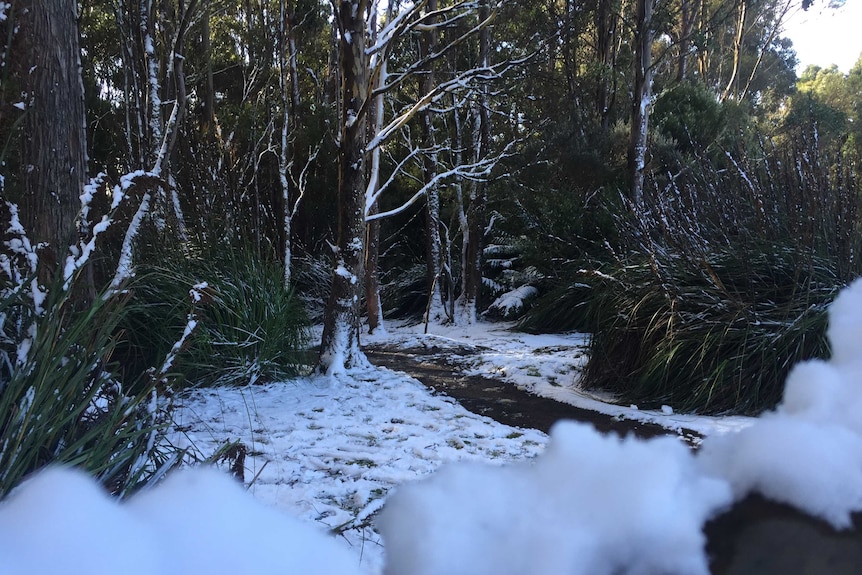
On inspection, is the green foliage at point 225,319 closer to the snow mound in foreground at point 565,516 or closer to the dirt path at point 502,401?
the dirt path at point 502,401

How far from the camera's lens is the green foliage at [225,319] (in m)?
4.49

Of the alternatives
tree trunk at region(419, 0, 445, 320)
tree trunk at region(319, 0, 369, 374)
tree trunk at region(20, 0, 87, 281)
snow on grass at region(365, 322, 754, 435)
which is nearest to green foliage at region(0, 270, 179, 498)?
tree trunk at region(20, 0, 87, 281)

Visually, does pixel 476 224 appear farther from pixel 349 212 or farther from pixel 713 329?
pixel 713 329

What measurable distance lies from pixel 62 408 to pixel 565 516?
4.87 feet

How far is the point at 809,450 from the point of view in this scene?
0.60 m

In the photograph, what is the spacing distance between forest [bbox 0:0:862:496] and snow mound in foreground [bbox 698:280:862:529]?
1.36 metres

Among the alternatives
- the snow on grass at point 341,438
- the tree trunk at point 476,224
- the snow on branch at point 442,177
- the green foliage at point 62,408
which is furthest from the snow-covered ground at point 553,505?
the tree trunk at point 476,224

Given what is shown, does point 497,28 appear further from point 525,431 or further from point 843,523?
point 843,523

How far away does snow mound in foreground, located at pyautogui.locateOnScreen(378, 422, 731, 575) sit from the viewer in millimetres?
535

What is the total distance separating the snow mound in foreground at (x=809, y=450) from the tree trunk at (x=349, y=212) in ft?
16.8

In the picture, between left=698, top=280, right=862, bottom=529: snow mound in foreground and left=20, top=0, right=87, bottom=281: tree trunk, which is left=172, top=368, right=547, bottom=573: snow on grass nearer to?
left=698, top=280, right=862, bottom=529: snow mound in foreground

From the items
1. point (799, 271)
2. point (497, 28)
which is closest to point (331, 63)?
point (497, 28)

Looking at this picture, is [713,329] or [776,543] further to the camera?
[713,329]

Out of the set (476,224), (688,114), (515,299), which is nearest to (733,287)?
(515,299)
